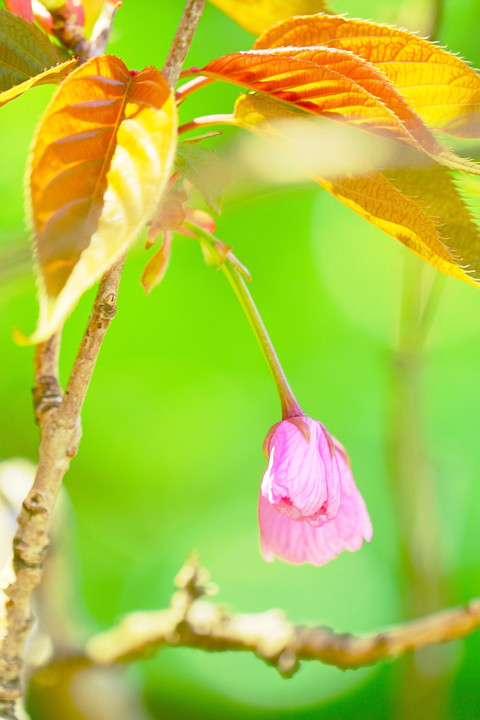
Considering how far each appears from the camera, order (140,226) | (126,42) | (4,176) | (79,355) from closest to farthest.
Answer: (140,226) < (79,355) < (4,176) < (126,42)

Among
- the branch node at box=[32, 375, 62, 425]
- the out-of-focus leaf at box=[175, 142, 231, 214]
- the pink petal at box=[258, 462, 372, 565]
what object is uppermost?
the out-of-focus leaf at box=[175, 142, 231, 214]

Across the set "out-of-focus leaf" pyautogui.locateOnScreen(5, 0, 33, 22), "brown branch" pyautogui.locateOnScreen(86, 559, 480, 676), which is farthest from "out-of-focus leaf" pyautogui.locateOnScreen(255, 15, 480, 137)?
"brown branch" pyautogui.locateOnScreen(86, 559, 480, 676)

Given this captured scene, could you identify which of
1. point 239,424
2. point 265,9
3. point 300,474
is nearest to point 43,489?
point 300,474

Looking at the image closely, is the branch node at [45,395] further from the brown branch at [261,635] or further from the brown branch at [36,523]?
the brown branch at [261,635]

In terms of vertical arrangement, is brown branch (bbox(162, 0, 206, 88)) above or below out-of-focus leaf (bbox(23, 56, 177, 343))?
above

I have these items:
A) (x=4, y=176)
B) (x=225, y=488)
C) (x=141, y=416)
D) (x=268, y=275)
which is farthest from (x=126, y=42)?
(x=225, y=488)

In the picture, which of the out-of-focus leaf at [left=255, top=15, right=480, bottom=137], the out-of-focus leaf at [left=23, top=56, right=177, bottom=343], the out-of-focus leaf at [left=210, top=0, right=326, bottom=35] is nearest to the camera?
the out-of-focus leaf at [left=23, top=56, right=177, bottom=343]

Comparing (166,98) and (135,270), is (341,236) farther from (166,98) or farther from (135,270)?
(166,98)

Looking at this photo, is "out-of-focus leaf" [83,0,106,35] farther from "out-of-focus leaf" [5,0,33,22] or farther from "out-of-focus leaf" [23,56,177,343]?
"out-of-focus leaf" [23,56,177,343]
